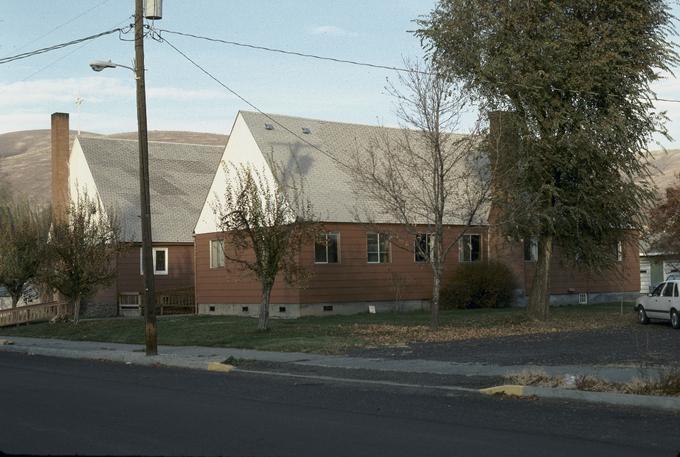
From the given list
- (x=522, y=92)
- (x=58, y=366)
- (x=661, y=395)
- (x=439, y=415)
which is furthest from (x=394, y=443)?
(x=522, y=92)

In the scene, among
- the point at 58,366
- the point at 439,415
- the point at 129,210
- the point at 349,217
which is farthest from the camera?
the point at 129,210

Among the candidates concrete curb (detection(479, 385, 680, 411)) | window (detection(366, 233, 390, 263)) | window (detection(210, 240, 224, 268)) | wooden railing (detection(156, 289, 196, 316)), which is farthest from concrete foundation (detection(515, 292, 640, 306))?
concrete curb (detection(479, 385, 680, 411))

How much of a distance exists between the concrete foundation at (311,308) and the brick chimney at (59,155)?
1239 cm

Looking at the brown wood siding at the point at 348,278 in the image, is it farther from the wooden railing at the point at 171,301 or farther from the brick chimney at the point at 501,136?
the brick chimney at the point at 501,136

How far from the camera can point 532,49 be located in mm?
30141

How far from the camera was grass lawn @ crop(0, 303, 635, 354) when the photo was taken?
26531 millimetres

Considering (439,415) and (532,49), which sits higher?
(532,49)

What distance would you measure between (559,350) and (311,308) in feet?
57.3

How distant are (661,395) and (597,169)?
18701 millimetres

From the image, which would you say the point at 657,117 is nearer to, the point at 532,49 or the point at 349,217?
the point at 532,49

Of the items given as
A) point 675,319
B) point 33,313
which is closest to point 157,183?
point 33,313

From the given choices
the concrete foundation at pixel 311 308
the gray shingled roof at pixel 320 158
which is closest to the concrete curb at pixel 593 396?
the concrete foundation at pixel 311 308

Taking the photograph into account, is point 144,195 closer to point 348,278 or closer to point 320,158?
point 348,278

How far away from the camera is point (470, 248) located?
144 feet
